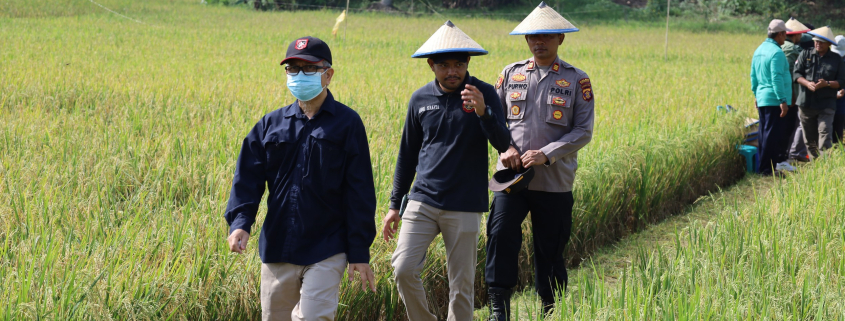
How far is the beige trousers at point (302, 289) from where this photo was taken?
2.51m

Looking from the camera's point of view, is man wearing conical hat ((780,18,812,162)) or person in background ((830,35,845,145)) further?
person in background ((830,35,845,145))

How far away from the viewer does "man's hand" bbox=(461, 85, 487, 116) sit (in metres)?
2.95

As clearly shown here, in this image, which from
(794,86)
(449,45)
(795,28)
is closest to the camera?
(449,45)

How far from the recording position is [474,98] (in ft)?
9.68

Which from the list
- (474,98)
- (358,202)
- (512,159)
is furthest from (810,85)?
(358,202)

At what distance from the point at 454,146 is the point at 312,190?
30.3 inches

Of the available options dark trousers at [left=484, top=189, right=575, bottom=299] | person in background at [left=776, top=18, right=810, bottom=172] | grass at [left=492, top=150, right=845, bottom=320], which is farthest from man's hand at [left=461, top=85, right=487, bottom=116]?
person in background at [left=776, top=18, right=810, bottom=172]

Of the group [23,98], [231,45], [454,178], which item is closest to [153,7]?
[231,45]

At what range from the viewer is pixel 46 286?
2.61 metres

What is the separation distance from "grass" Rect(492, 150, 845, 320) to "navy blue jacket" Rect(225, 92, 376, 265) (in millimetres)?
768

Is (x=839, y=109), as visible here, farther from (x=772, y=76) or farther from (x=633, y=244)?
(x=633, y=244)

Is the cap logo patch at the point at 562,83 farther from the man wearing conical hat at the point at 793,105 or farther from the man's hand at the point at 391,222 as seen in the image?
the man wearing conical hat at the point at 793,105

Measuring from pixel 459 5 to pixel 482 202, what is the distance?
118 feet

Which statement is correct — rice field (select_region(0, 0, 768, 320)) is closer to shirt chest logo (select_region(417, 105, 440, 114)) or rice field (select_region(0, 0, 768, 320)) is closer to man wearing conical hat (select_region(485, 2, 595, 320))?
man wearing conical hat (select_region(485, 2, 595, 320))
